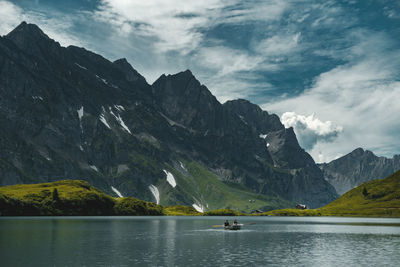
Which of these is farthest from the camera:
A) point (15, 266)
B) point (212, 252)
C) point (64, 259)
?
point (212, 252)

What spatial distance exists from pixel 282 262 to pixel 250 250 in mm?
19129

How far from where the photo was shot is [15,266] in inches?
2537

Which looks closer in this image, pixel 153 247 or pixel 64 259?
pixel 64 259

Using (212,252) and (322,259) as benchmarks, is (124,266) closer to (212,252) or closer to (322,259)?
(212,252)

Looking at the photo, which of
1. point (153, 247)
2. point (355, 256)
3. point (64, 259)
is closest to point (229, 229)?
point (153, 247)

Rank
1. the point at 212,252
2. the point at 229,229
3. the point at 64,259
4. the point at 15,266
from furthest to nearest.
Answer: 1. the point at 229,229
2. the point at 212,252
3. the point at 64,259
4. the point at 15,266

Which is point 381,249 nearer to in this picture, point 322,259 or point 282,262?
point 322,259

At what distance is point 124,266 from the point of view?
66.3 meters

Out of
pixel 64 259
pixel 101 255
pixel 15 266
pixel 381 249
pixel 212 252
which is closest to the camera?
pixel 15 266

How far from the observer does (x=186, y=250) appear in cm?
8956

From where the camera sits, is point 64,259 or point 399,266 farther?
point 64,259

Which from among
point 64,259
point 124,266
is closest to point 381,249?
point 124,266

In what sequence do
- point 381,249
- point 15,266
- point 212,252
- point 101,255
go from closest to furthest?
1. point 15,266
2. point 101,255
3. point 212,252
4. point 381,249

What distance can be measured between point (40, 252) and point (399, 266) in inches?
2616
